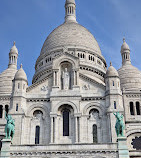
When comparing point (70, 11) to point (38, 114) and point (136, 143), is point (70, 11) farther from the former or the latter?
point (136, 143)

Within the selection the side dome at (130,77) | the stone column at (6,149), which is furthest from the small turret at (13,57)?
the stone column at (6,149)

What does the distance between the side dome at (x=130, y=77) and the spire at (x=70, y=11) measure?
17971 mm

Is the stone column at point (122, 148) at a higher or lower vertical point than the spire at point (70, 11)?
lower

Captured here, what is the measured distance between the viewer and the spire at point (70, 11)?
69.1m

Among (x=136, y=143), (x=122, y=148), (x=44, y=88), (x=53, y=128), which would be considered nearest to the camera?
(x=122, y=148)

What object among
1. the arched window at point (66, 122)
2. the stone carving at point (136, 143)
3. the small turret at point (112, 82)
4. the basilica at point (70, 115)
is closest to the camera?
the basilica at point (70, 115)

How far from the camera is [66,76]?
4434 cm

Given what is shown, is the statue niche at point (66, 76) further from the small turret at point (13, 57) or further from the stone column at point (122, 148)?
the small turret at point (13, 57)

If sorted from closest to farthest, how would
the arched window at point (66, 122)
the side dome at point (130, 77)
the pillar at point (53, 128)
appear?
the pillar at point (53, 128)
the arched window at point (66, 122)
the side dome at point (130, 77)

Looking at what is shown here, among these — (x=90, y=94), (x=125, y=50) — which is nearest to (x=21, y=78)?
(x=90, y=94)

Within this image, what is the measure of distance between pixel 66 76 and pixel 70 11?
29.1 m

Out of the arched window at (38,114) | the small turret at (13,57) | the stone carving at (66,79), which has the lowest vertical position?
the arched window at (38,114)

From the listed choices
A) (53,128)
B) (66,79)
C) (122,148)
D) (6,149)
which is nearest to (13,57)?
(66,79)

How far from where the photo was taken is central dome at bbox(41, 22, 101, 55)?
5753 cm
